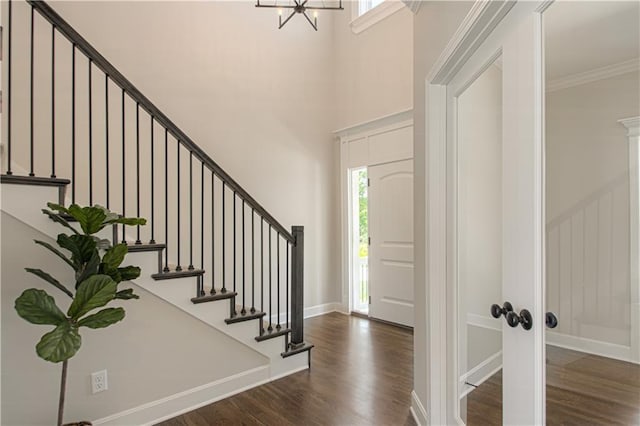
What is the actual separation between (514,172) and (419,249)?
3.32 ft

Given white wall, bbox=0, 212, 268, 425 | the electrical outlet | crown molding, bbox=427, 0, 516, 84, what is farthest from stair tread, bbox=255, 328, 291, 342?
crown molding, bbox=427, 0, 516, 84

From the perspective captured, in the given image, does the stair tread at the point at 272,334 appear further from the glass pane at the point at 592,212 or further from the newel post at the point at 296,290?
the glass pane at the point at 592,212

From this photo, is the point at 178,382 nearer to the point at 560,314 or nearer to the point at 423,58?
the point at 560,314

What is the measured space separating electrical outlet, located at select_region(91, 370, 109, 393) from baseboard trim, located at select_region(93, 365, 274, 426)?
19 cm

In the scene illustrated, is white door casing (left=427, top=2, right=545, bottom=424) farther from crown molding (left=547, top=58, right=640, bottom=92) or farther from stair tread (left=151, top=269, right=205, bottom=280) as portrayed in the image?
stair tread (left=151, top=269, right=205, bottom=280)

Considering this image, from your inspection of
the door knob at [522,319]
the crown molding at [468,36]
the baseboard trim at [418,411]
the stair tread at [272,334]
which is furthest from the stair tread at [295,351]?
the crown molding at [468,36]

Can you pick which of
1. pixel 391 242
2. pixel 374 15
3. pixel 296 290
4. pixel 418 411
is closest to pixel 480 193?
pixel 418 411

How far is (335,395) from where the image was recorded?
2629mm

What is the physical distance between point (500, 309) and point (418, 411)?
50.3 inches

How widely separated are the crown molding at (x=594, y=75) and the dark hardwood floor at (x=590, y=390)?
2.56 ft

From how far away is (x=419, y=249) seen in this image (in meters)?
2.19

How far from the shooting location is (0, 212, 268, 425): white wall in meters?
1.86

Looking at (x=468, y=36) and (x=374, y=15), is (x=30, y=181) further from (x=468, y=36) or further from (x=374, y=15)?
(x=374, y=15)

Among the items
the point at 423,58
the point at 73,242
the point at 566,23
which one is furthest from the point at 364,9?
the point at 73,242
